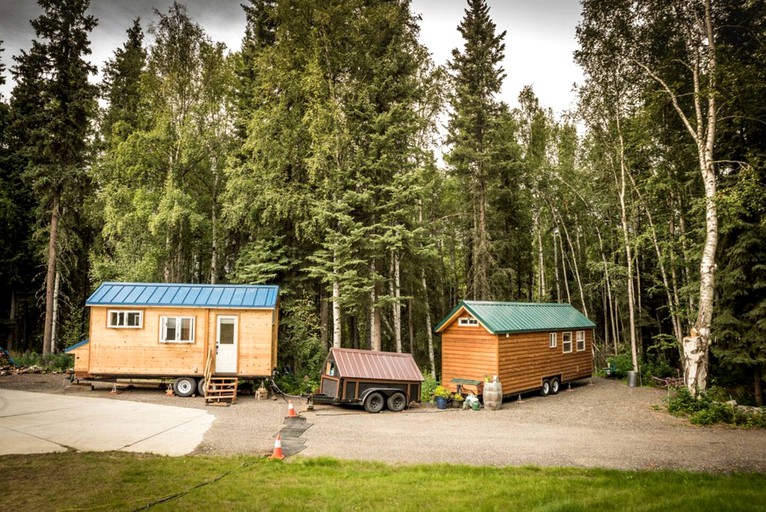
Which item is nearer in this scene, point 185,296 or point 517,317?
point 185,296

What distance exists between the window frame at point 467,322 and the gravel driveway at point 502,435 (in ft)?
11.0

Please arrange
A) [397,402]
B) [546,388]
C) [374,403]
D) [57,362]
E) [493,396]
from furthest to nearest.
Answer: [57,362], [546,388], [493,396], [397,402], [374,403]

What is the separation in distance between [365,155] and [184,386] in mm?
11580

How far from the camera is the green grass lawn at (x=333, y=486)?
6.39m

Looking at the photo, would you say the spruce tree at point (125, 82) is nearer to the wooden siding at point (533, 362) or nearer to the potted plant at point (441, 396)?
the potted plant at point (441, 396)

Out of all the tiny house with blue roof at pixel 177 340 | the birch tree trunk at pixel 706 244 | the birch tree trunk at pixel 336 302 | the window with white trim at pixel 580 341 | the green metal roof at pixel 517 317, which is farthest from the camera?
the window with white trim at pixel 580 341

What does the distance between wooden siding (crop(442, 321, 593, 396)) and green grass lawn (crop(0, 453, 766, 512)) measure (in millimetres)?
8468

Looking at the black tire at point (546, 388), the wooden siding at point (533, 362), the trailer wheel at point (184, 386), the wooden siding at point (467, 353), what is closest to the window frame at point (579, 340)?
the wooden siding at point (533, 362)

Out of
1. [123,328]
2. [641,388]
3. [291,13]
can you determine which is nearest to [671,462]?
[641,388]

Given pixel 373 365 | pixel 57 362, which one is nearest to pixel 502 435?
pixel 373 365

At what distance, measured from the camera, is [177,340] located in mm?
16375

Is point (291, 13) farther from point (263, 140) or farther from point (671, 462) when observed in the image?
point (671, 462)

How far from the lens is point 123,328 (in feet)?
53.7

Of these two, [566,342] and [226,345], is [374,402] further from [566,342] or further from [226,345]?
[566,342]
